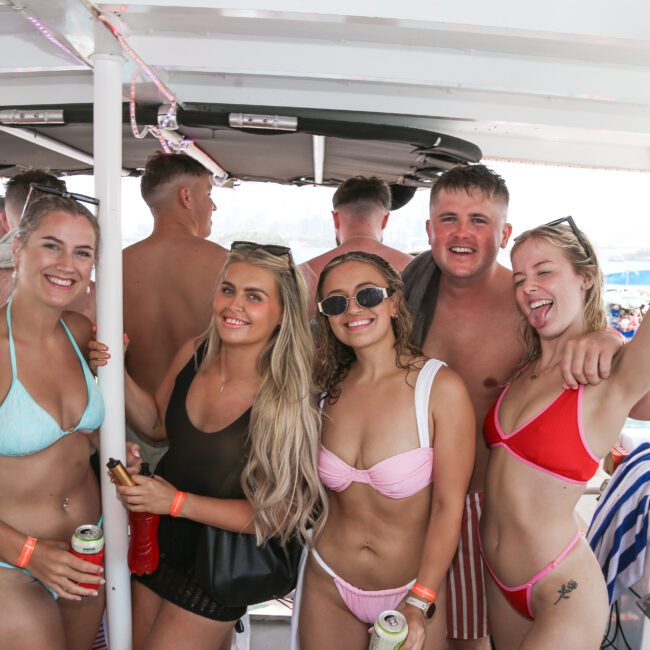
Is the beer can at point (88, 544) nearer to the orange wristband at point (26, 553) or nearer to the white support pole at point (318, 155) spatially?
the orange wristband at point (26, 553)

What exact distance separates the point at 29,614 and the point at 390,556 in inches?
44.7

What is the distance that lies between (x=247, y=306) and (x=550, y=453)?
109 cm

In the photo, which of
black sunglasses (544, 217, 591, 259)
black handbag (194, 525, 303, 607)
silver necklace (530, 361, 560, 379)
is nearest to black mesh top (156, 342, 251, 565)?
black handbag (194, 525, 303, 607)

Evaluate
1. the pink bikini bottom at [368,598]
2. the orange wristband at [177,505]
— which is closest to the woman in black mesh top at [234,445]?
the orange wristband at [177,505]

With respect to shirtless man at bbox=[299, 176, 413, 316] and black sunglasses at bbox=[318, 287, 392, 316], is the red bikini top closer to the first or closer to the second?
black sunglasses at bbox=[318, 287, 392, 316]

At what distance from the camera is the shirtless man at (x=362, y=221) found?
11.4 feet

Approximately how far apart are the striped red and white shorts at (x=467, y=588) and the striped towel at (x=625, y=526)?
0.56 metres

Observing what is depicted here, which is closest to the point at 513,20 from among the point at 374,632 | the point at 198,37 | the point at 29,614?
the point at 198,37

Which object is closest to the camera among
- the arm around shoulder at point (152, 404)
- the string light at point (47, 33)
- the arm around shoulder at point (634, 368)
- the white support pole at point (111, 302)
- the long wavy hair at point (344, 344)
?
the string light at point (47, 33)

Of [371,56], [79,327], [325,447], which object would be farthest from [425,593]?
[371,56]

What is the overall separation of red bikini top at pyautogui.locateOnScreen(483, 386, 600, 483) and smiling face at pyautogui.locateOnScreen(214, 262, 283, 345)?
3.07 feet

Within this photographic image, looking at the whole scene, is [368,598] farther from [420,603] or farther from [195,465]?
[195,465]

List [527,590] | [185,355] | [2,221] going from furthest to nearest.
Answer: [2,221], [185,355], [527,590]

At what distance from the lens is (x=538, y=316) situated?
1.83 metres
